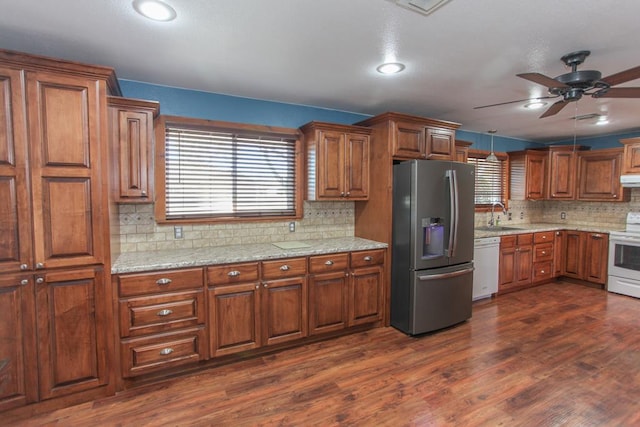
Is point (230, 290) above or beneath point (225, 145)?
beneath

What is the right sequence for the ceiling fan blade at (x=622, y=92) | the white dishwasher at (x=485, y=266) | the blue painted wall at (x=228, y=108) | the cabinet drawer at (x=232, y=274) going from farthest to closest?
1. the white dishwasher at (x=485, y=266)
2. the blue painted wall at (x=228, y=108)
3. the cabinet drawer at (x=232, y=274)
4. the ceiling fan blade at (x=622, y=92)

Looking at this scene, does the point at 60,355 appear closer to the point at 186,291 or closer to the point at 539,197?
the point at 186,291

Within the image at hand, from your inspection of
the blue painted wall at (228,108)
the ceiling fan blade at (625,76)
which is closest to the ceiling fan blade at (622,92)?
the ceiling fan blade at (625,76)

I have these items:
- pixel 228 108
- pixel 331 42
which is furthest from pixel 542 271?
pixel 228 108

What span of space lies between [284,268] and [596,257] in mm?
4924

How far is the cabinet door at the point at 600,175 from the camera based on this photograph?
498 centimetres

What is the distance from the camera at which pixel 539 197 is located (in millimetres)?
5586

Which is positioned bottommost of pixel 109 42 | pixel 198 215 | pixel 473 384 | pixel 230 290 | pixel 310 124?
pixel 473 384

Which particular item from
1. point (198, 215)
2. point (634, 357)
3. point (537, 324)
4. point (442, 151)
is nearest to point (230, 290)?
point (198, 215)

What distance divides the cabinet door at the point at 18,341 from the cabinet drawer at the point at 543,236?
588cm

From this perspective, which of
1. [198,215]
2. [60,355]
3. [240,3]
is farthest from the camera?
[198,215]

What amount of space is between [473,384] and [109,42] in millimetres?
3595

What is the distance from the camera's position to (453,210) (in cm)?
332

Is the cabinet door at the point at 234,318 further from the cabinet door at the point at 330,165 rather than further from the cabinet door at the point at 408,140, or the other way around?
the cabinet door at the point at 408,140
